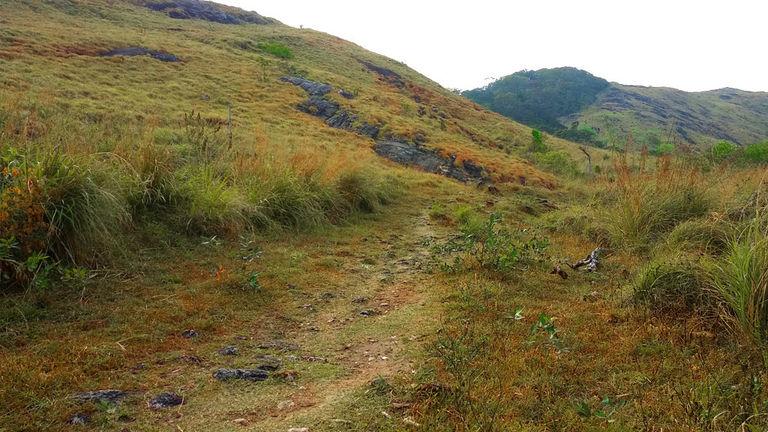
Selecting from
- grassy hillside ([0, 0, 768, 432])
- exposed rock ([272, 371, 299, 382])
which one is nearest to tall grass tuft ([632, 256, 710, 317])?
grassy hillside ([0, 0, 768, 432])

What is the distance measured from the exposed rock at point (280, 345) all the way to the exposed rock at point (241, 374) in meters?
0.50

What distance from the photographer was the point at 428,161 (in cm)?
2578

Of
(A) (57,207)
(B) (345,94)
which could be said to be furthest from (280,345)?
(B) (345,94)

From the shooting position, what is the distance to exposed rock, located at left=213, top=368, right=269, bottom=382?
3113 mm

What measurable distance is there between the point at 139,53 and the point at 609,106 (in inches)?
Result: 3984

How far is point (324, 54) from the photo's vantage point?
54781mm

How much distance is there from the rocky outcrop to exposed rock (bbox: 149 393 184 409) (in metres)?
26.0

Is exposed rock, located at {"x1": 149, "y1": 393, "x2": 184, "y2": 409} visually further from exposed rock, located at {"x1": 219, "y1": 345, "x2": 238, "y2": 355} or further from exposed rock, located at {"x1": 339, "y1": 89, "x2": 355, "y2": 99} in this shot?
exposed rock, located at {"x1": 339, "y1": 89, "x2": 355, "y2": 99}

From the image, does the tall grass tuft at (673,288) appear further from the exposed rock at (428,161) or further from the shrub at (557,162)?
the shrub at (557,162)

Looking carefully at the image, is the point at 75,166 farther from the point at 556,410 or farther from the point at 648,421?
the point at 648,421

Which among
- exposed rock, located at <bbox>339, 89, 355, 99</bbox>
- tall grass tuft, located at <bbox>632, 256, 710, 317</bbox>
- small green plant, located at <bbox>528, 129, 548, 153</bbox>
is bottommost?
tall grass tuft, located at <bbox>632, 256, 710, 317</bbox>

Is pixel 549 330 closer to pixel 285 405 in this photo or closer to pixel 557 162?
pixel 285 405

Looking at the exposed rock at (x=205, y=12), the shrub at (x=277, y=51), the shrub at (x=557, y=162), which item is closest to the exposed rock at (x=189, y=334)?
the shrub at (x=557, y=162)

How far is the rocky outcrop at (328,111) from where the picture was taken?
29.0 m
